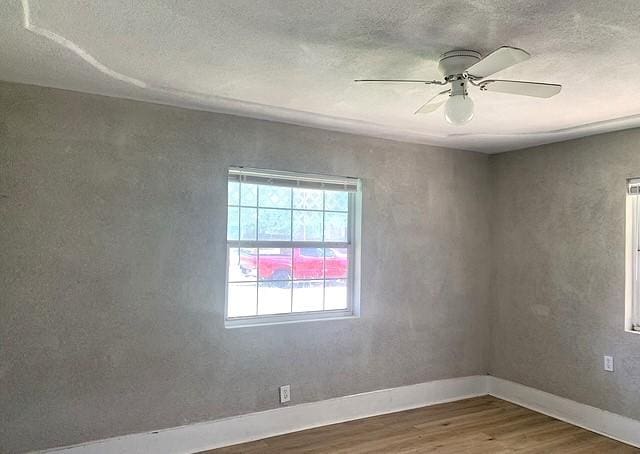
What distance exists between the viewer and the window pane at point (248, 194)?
359 centimetres

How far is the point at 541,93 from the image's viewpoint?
2316 millimetres

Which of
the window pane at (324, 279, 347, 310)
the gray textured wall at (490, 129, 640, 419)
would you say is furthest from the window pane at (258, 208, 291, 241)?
the gray textured wall at (490, 129, 640, 419)

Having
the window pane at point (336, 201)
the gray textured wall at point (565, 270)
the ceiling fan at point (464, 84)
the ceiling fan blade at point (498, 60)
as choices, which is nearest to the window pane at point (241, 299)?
the window pane at point (336, 201)

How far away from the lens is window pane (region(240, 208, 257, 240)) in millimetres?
3596

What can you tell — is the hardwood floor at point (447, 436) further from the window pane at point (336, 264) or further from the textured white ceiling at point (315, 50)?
the textured white ceiling at point (315, 50)

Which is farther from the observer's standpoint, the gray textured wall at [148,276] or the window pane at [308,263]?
the window pane at [308,263]

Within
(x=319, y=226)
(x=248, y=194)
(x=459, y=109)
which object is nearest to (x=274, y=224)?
(x=248, y=194)

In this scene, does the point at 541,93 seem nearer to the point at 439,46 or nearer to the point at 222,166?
the point at 439,46

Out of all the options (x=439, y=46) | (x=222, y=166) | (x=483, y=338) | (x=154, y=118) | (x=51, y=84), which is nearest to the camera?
(x=439, y=46)

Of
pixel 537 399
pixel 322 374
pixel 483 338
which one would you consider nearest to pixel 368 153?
pixel 322 374

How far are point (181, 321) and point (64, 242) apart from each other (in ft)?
2.98

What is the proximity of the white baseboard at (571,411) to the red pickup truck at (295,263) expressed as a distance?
199cm

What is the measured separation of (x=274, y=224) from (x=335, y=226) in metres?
0.59

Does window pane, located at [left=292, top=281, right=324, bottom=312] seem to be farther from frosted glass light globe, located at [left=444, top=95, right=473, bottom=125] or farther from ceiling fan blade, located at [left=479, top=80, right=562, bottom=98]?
ceiling fan blade, located at [left=479, top=80, right=562, bottom=98]
